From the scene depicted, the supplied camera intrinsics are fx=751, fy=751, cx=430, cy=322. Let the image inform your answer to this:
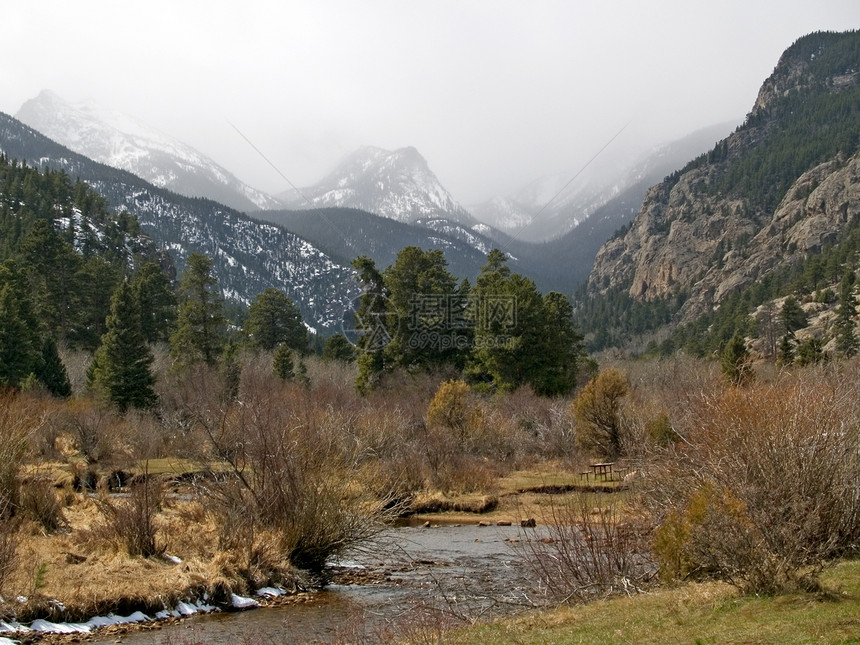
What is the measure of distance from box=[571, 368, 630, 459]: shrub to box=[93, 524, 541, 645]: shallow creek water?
19239 millimetres

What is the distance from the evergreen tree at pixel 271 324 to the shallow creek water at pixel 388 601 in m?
64.4

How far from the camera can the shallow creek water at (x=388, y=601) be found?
47.6 feet

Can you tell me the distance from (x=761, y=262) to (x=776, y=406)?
164m

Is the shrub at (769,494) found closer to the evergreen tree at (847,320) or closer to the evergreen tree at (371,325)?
the evergreen tree at (371,325)

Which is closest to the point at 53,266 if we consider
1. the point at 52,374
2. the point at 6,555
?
the point at 52,374

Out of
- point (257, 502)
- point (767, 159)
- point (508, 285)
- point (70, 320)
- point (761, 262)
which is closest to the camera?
point (257, 502)

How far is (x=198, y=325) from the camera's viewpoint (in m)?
67.2

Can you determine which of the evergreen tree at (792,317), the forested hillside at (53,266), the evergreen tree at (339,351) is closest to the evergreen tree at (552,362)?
the evergreen tree at (339,351)

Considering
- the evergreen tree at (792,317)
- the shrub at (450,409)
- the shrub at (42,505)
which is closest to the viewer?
the shrub at (42,505)

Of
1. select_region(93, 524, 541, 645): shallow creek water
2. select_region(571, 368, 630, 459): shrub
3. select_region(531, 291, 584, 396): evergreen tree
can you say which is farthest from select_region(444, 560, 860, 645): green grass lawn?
select_region(531, 291, 584, 396): evergreen tree

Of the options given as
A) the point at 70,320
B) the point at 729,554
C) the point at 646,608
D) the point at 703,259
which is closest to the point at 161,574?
the point at 646,608

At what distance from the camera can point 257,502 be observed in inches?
762

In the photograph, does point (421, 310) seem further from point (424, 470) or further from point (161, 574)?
point (161, 574)

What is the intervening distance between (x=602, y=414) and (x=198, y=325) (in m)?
39.3
